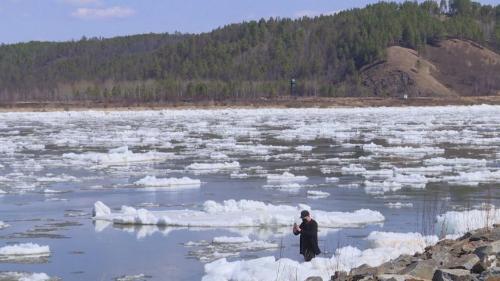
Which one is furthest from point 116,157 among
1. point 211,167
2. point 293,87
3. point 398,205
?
point 293,87

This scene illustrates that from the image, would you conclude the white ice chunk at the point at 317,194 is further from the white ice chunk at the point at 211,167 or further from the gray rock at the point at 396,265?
the gray rock at the point at 396,265

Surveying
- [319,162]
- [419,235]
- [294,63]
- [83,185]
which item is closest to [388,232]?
[419,235]

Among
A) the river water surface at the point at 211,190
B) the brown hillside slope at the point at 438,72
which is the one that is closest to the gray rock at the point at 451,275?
the river water surface at the point at 211,190

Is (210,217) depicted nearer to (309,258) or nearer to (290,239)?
(290,239)

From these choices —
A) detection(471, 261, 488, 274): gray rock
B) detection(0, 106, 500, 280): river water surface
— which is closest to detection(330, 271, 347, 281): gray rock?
detection(471, 261, 488, 274): gray rock

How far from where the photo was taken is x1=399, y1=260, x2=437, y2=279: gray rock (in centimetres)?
786

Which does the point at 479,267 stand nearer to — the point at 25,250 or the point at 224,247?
the point at 224,247

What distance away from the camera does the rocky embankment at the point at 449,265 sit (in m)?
7.24

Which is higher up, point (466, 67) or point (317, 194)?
point (466, 67)

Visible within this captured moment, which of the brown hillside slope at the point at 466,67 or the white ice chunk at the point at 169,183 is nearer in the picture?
the white ice chunk at the point at 169,183

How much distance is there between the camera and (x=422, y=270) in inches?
313

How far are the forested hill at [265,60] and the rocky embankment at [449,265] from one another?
104156mm

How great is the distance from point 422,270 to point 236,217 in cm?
688

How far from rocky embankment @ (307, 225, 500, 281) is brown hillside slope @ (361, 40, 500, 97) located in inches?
4191
